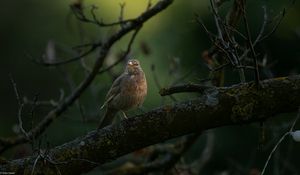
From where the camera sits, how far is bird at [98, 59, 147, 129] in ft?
26.1

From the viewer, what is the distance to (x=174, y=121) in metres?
6.06

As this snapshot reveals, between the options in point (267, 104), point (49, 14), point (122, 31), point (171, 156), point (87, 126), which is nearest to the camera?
point (267, 104)

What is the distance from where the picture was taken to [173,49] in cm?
1398

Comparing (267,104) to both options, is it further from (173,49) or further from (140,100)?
(173,49)

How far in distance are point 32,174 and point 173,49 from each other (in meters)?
8.05

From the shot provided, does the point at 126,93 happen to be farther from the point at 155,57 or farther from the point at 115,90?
the point at 155,57

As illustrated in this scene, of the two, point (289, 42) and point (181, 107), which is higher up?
point (181, 107)

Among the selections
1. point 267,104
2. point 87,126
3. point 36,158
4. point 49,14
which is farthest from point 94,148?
point 49,14

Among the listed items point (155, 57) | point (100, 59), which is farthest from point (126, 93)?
point (155, 57)

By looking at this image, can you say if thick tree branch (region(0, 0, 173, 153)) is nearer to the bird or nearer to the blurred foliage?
the bird

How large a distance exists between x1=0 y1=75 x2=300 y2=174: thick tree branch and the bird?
5.73ft

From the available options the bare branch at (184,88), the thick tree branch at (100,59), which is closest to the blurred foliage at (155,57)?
the thick tree branch at (100,59)

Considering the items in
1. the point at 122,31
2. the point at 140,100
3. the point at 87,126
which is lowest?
the point at 87,126

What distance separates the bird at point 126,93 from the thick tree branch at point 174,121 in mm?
1745
